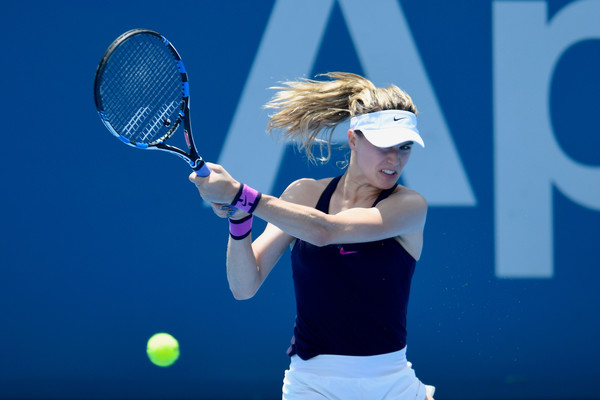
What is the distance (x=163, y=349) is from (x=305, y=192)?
191 centimetres

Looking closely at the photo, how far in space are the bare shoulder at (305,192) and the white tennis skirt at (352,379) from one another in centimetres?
56

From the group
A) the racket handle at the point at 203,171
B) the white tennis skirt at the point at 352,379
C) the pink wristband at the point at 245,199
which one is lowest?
Result: the white tennis skirt at the point at 352,379

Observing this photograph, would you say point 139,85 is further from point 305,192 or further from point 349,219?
point 349,219

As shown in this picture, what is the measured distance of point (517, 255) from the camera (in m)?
4.40

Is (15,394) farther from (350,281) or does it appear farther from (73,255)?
(350,281)

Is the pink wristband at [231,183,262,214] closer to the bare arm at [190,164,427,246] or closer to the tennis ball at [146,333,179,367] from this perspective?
the bare arm at [190,164,427,246]

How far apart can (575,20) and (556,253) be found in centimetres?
128

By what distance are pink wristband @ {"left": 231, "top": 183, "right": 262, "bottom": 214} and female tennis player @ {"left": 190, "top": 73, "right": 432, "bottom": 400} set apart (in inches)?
2.0

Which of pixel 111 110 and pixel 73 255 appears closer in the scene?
pixel 111 110

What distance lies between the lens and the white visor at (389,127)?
258 cm

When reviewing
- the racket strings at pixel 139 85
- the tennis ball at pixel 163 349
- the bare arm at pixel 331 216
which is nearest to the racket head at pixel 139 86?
the racket strings at pixel 139 85

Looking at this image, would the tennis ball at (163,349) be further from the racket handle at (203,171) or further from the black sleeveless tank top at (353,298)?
the racket handle at (203,171)

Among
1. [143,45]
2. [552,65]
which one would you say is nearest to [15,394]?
[143,45]

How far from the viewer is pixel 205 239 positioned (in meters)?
4.46
